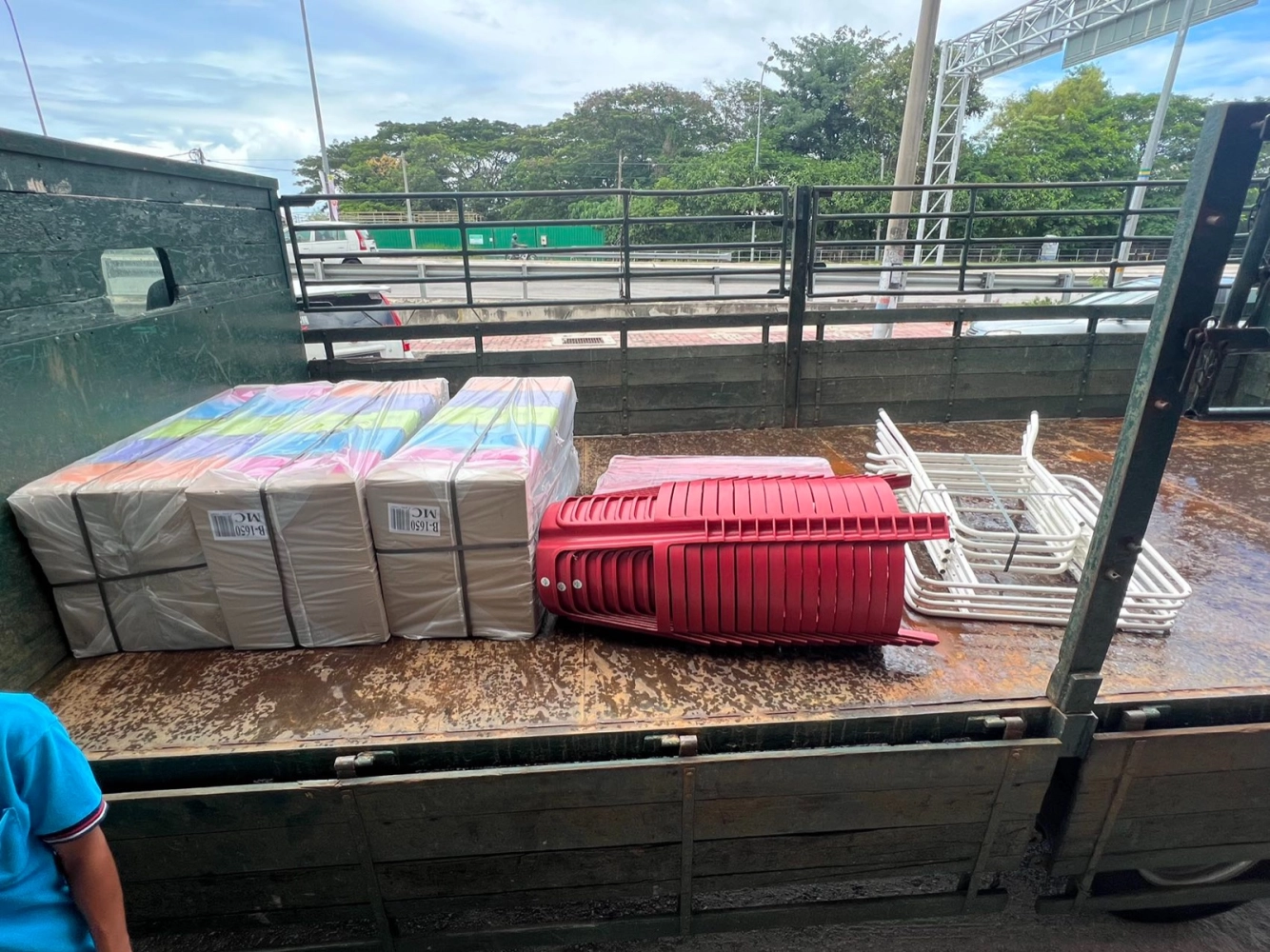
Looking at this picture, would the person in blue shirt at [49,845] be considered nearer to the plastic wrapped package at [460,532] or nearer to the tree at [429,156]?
the plastic wrapped package at [460,532]

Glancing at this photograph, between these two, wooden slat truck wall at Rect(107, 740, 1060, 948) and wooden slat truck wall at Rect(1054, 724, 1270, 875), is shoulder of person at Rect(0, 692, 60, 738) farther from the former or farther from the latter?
wooden slat truck wall at Rect(1054, 724, 1270, 875)

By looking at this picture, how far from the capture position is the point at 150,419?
9.41 ft

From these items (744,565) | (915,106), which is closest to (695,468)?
(744,565)

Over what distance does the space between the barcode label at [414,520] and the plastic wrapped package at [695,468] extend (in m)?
1.19

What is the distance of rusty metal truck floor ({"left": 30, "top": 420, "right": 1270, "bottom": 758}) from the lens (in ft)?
6.27

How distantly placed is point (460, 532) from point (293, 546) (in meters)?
0.54

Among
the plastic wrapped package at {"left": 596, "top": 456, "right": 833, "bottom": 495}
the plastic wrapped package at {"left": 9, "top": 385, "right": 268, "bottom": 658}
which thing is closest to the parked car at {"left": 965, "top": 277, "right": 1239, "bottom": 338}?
the plastic wrapped package at {"left": 596, "top": 456, "right": 833, "bottom": 495}

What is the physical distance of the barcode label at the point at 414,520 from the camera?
216cm

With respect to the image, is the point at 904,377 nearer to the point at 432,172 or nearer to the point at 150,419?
the point at 150,419

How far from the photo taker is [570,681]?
2.11 meters

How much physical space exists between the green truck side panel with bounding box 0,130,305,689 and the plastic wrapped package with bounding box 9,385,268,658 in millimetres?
41

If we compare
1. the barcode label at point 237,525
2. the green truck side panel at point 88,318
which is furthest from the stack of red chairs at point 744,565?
the green truck side panel at point 88,318

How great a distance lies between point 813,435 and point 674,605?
2618 millimetres

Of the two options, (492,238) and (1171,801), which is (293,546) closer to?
(1171,801)
